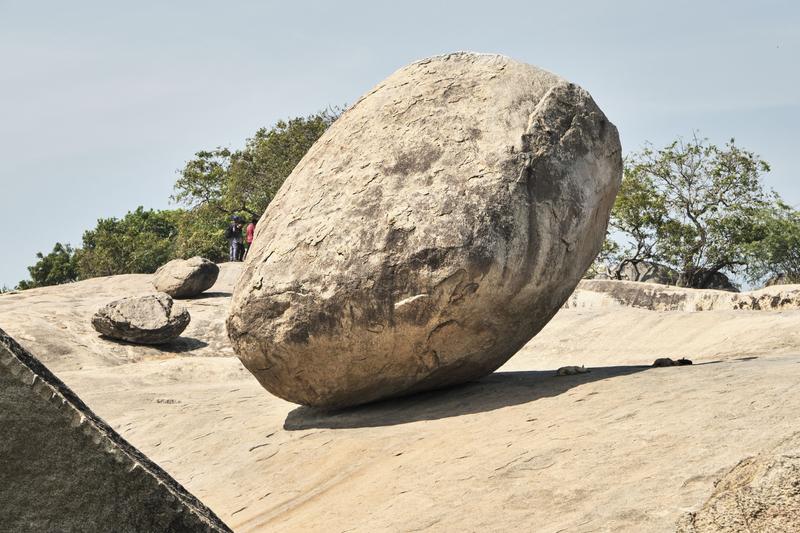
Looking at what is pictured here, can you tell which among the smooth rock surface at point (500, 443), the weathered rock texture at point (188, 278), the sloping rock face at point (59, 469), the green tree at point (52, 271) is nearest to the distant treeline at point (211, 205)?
the green tree at point (52, 271)

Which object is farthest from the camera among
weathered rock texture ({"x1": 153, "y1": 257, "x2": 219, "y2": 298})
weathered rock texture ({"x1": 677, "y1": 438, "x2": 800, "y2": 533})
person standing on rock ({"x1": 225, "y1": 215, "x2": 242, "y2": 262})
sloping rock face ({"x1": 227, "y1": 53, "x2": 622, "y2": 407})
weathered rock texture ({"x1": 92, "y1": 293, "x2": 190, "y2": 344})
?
person standing on rock ({"x1": 225, "y1": 215, "x2": 242, "y2": 262})

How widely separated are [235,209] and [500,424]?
2503 centimetres

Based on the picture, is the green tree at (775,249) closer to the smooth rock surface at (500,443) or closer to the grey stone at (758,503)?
the smooth rock surface at (500,443)

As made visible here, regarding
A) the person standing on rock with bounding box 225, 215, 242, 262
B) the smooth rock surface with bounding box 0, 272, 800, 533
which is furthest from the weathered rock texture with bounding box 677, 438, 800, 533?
the person standing on rock with bounding box 225, 215, 242, 262

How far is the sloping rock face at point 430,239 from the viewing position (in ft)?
22.9

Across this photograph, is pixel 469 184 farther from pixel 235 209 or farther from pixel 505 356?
pixel 235 209

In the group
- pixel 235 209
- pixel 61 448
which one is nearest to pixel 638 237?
pixel 235 209

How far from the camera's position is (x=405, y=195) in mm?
7098

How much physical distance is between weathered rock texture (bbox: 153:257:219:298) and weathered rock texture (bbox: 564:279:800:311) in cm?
702

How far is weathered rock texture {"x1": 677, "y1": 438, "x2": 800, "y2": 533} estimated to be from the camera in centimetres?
378

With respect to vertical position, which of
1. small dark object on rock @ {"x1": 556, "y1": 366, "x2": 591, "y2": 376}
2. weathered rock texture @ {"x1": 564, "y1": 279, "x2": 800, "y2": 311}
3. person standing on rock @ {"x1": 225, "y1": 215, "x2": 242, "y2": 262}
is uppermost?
person standing on rock @ {"x1": 225, "y1": 215, "x2": 242, "y2": 262}

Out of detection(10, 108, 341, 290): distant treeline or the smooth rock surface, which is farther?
detection(10, 108, 341, 290): distant treeline

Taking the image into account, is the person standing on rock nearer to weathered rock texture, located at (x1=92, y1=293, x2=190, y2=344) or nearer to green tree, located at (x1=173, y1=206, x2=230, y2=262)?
green tree, located at (x1=173, y1=206, x2=230, y2=262)

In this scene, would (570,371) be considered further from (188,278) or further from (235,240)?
(235,240)
